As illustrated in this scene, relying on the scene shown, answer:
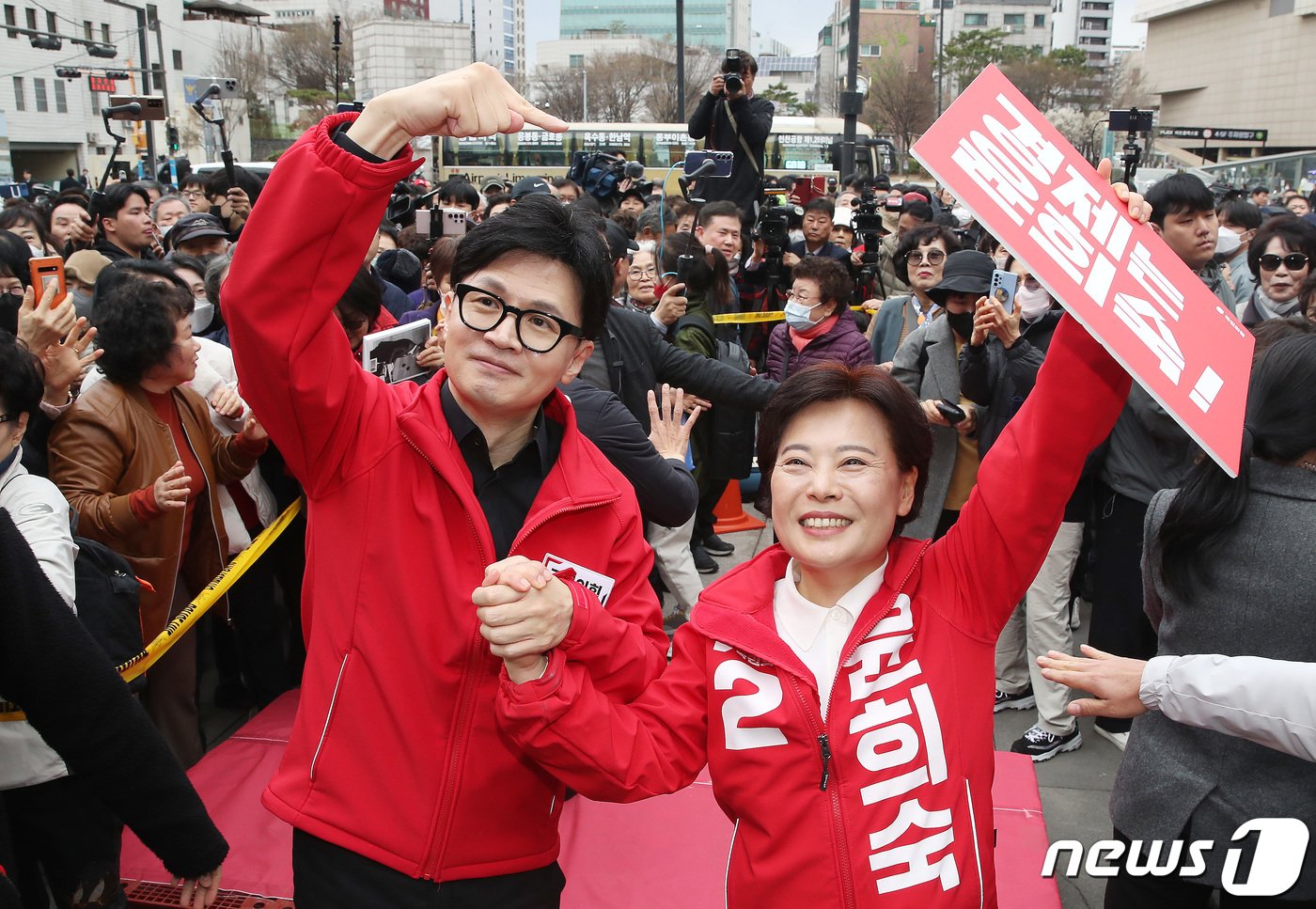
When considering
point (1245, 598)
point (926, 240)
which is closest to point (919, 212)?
point (926, 240)

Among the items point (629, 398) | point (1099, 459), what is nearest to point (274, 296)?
point (629, 398)

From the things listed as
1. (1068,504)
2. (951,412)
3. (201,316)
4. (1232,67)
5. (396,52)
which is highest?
(396,52)

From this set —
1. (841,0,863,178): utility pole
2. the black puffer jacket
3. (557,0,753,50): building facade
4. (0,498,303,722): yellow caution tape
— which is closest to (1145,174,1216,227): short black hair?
(0,498,303,722): yellow caution tape

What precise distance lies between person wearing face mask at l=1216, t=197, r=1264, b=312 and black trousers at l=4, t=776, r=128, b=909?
18.7ft

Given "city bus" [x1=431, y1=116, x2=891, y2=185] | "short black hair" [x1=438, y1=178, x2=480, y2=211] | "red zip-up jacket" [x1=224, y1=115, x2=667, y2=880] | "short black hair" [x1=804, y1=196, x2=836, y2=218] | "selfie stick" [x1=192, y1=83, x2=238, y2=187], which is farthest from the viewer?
"city bus" [x1=431, y1=116, x2=891, y2=185]

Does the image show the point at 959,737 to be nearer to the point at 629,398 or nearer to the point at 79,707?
the point at 79,707

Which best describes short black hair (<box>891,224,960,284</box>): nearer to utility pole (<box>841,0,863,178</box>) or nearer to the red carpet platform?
the red carpet platform

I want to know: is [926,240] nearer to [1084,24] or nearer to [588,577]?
[588,577]

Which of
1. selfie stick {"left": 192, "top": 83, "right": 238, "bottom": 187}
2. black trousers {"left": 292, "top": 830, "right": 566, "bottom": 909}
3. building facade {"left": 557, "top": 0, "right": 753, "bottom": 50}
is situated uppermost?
building facade {"left": 557, "top": 0, "right": 753, "bottom": 50}

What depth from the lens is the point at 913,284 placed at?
5770 millimetres

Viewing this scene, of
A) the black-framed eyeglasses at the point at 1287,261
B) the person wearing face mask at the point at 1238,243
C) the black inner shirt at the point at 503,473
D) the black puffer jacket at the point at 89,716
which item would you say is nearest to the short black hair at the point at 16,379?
→ the black puffer jacket at the point at 89,716

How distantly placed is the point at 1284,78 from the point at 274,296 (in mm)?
62019

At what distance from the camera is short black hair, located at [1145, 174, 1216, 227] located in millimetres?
4375

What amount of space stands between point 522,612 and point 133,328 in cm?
265
